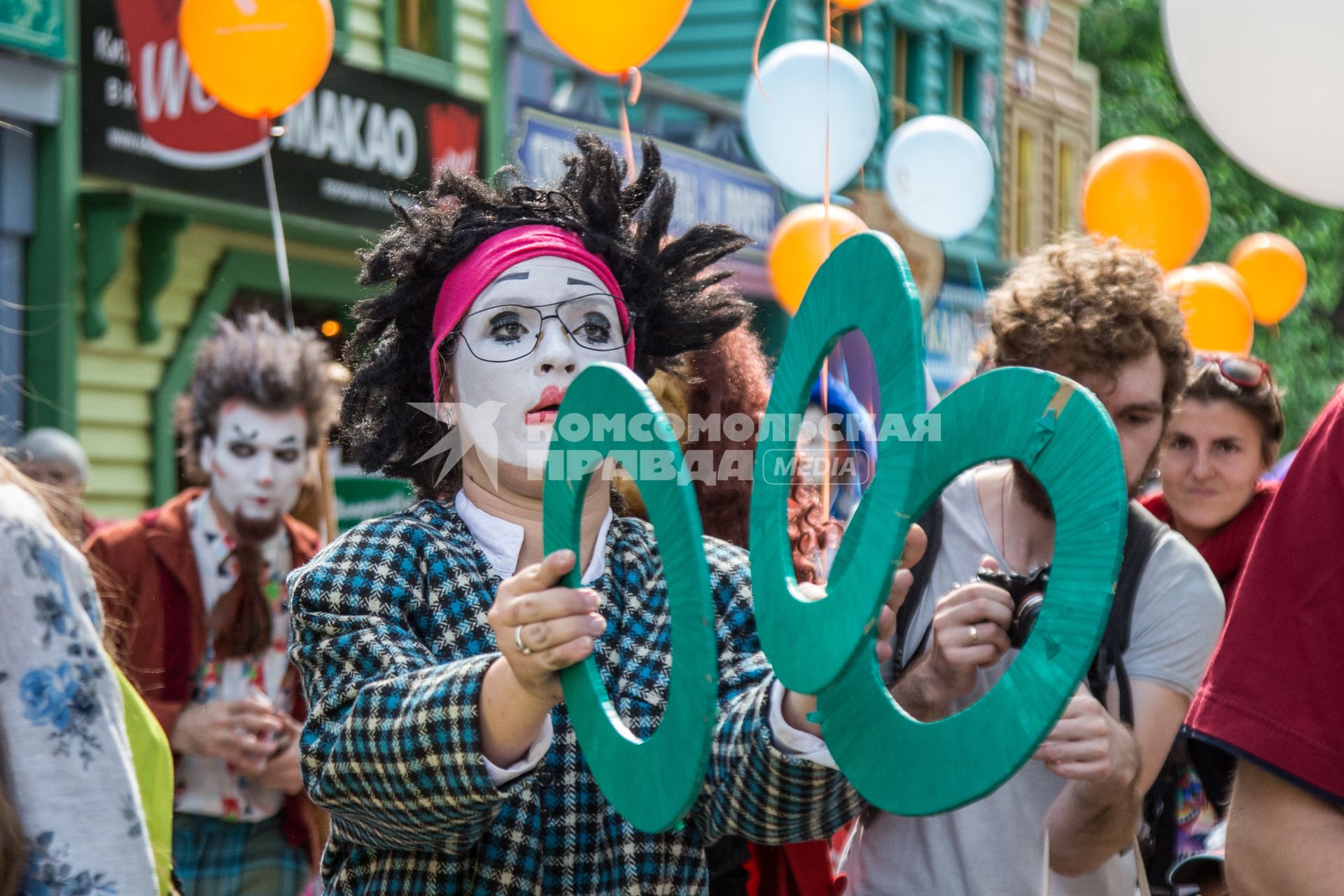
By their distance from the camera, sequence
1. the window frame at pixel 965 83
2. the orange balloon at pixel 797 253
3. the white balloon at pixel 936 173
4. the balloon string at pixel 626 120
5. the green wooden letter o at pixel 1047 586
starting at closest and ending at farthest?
the green wooden letter o at pixel 1047 586, the balloon string at pixel 626 120, the orange balloon at pixel 797 253, the white balloon at pixel 936 173, the window frame at pixel 965 83

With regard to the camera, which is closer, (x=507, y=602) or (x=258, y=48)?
(x=507, y=602)

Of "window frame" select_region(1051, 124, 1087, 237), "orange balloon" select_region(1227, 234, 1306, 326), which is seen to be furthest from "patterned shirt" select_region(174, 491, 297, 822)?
"window frame" select_region(1051, 124, 1087, 237)

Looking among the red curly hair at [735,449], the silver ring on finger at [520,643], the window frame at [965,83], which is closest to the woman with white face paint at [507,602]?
the silver ring on finger at [520,643]

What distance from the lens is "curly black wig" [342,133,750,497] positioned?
189 cm

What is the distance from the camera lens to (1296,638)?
126 cm

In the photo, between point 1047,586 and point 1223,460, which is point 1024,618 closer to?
point 1047,586

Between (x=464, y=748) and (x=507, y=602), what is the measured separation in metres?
0.15

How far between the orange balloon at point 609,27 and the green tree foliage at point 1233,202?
30.7 feet

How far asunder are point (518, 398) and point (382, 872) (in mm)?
546

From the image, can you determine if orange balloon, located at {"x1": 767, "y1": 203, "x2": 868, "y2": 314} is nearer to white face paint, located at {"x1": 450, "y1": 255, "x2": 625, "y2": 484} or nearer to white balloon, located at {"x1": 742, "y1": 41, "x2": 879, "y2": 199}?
white balloon, located at {"x1": 742, "y1": 41, "x2": 879, "y2": 199}

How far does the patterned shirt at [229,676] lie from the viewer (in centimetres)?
333

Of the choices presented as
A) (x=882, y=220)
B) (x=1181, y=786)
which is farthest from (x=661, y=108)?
(x=1181, y=786)

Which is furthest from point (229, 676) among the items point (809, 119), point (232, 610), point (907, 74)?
point (907, 74)

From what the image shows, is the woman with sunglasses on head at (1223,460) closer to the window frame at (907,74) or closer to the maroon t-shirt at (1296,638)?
the maroon t-shirt at (1296,638)
